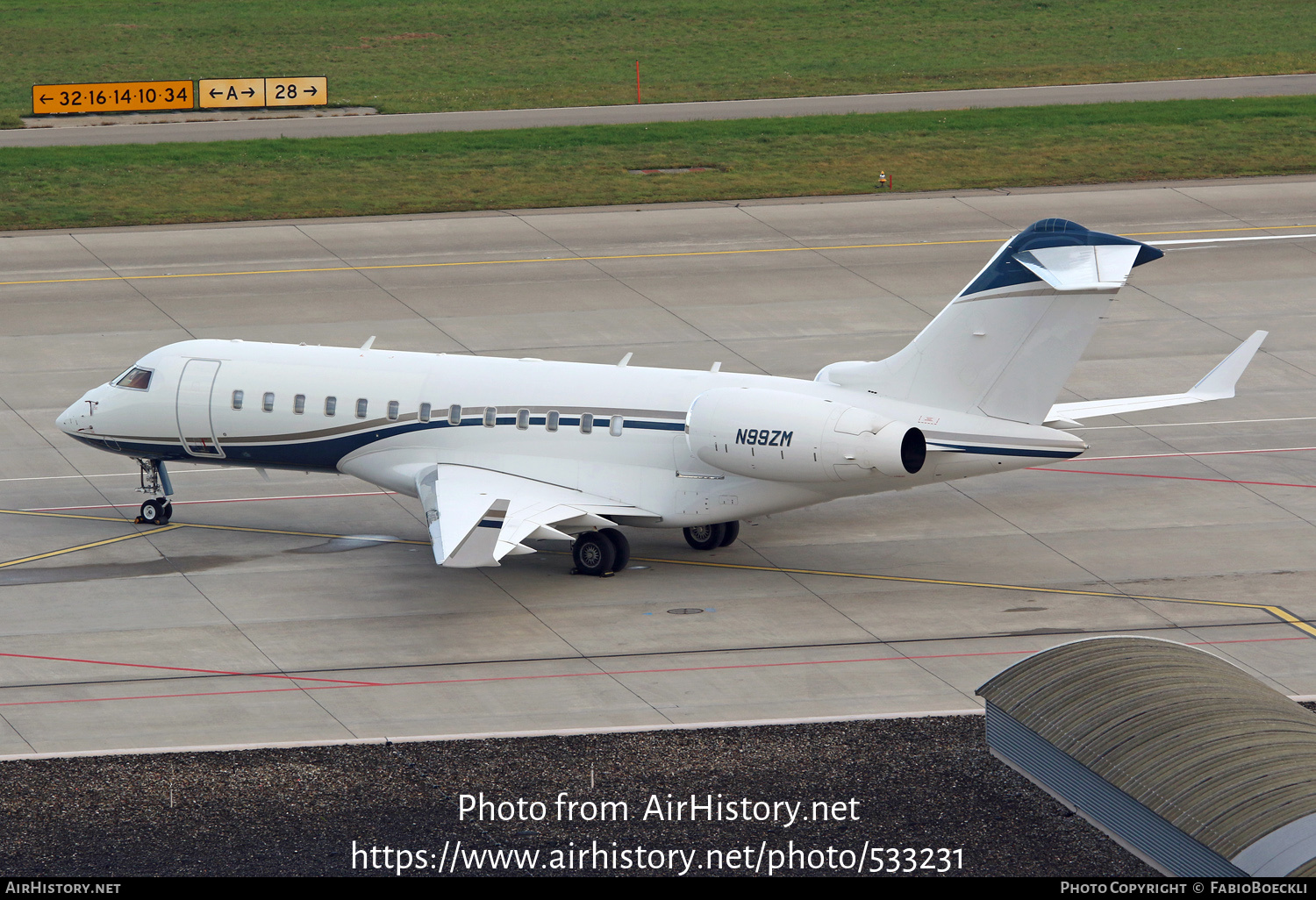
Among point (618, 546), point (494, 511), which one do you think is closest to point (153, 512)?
point (494, 511)

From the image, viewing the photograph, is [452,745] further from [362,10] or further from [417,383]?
[362,10]

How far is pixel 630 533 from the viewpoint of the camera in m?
32.8

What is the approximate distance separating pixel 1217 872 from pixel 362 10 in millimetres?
82723

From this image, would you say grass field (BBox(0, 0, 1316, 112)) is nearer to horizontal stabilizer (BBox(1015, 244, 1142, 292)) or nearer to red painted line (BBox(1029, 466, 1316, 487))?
red painted line (BBox(1029, 466, 1316, 487))

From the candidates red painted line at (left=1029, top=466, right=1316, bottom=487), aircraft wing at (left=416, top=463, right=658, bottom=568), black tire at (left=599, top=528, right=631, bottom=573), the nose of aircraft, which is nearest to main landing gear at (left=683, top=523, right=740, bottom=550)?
black tire at (left=599, top=528, right=631, bottom=573)

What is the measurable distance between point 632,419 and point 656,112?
4239 cm

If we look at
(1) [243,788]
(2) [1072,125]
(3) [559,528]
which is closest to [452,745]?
(1) [243,788]

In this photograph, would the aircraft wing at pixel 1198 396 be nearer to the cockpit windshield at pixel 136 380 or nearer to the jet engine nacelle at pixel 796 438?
the jet engine nacelle at pixel 796 438

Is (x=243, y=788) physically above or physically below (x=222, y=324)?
below

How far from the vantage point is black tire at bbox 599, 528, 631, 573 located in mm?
30188

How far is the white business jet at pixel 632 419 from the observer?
27969mm

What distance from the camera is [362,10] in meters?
93.7

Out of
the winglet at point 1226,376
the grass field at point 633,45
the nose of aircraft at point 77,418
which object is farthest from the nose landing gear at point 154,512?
the grass field at point 633,45

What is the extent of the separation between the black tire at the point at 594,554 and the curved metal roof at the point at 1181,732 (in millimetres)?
9276
